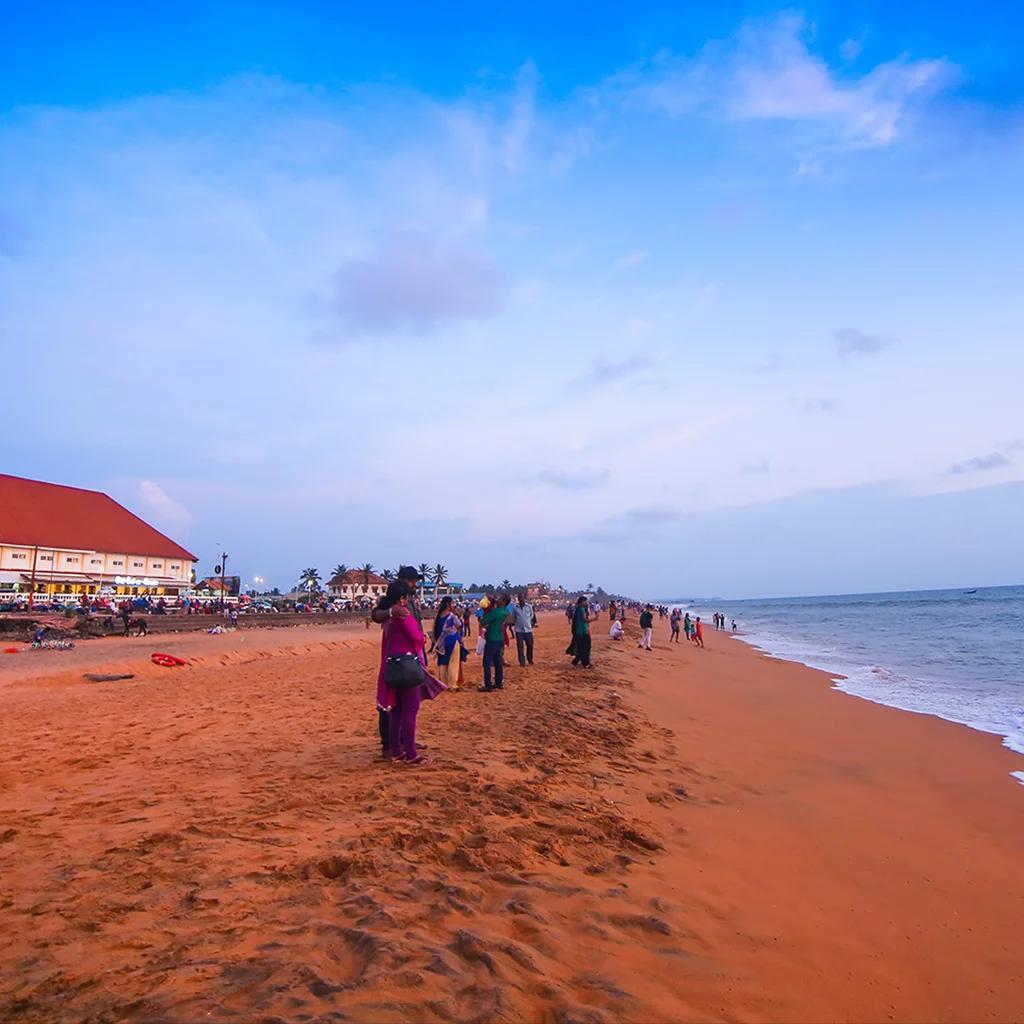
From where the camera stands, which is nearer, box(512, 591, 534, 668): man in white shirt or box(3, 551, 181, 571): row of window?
box(512, 591, 534, 668): man in white shirt

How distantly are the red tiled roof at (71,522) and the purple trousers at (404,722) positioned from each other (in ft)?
197

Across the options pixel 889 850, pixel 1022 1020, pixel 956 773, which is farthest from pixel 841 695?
pixel 1022 1020

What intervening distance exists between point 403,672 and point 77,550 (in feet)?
207

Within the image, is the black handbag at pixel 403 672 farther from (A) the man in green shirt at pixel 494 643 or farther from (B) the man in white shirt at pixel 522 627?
(B) the man in white shirt at pixel 522 627

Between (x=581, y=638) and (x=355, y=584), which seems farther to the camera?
(x=355, y=584)

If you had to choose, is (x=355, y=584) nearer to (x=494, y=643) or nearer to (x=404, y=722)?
(x=494, y=643)

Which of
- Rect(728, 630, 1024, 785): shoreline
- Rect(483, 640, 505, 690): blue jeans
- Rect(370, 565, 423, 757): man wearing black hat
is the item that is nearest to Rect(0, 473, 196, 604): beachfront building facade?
Rect(483, 640, 505, 690): blue jeans

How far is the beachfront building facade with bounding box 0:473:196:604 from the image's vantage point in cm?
5256

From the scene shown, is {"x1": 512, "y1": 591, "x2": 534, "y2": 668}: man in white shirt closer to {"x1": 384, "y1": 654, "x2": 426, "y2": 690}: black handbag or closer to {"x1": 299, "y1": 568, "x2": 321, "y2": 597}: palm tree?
{"x1": 384, "y1": 654, "x2": 426, "y2": 690}: black handbag

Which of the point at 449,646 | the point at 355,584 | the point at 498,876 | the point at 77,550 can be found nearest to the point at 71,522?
the point at 77,550

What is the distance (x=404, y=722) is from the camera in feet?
21.0

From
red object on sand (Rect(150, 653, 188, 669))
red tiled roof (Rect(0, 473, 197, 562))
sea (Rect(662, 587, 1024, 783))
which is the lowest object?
sea (Rect(662, 587, 1024, 783))

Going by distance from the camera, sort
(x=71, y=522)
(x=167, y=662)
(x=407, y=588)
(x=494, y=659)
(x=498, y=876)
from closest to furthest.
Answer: (x=498, y=876), (x=407, y=588), (x=494, y=659), (x=167, y=662), (x=71, y=522)

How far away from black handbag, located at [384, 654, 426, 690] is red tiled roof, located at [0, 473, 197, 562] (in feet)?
197
